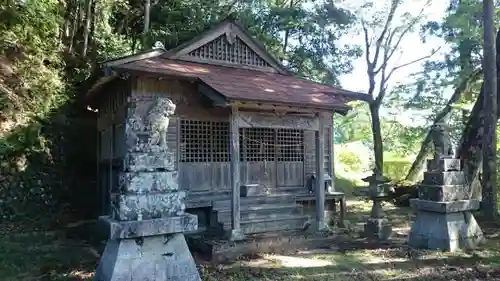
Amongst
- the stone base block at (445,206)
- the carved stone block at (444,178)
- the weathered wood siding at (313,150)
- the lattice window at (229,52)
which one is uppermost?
the lattice window at (229,52)

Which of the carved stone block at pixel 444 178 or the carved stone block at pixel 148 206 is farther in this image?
the carved stone block at pixel 444 178

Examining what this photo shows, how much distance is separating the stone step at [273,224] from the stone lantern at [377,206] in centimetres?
166

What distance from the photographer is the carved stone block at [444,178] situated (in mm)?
9055

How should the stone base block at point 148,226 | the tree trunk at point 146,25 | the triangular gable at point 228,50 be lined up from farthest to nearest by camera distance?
the tree trunk at point 146,25 < the triangular gable at point 228,50 < the stone base block at point 148,226

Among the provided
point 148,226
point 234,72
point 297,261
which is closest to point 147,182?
point 148,226

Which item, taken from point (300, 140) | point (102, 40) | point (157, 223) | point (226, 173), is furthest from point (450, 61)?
point (157, 223)

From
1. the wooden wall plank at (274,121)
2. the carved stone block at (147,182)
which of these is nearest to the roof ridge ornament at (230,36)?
the wooden wall plank at (274,121)

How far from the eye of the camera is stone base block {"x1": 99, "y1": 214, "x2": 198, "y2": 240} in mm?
5148

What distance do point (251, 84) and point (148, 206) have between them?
554 centimetres

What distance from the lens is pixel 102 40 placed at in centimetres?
1488

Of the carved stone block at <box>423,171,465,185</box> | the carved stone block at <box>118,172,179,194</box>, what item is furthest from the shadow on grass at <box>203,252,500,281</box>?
the carved stone block at <box>118,172,179,194</box>

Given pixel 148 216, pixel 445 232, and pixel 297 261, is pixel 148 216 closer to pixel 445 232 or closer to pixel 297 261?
pixel 297 261

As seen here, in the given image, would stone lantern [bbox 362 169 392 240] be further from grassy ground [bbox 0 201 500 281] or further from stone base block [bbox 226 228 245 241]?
stone base block [bbox 226 228 245 241]

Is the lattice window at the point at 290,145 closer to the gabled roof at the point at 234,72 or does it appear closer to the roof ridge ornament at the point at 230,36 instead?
the gabled roof at the point at 234,72
